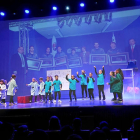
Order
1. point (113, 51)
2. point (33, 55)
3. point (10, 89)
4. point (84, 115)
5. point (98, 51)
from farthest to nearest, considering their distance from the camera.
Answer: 1. point (33, 55)
2. point (98, 51)
3. point (113, 51)
4. point (10, 89)
5. point (84, 115)

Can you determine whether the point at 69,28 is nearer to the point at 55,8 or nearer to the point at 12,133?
the point at 55,8

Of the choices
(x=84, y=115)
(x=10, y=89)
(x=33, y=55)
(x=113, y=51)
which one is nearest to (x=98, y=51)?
(x=113, y=51)

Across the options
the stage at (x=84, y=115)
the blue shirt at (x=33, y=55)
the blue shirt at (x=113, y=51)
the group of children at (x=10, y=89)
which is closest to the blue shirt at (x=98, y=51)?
the blue shirt at (x=113, y=51)

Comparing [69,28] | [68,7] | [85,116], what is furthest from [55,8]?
[85,116]

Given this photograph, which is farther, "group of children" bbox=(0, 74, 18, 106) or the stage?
"group of children" bbox=(0, 74, 18, 106)

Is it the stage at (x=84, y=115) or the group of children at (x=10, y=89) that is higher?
the group of children at (x=10, y=89)

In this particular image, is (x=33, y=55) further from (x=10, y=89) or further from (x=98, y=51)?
(x=98, y=51)

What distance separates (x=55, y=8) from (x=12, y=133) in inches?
300

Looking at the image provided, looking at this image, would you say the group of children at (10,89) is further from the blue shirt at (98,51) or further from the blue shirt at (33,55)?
the blue shirt at (98,51)

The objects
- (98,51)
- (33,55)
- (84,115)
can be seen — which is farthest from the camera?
(33,55)

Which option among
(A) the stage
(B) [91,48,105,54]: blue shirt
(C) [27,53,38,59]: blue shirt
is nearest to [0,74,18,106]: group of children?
(A) the stage

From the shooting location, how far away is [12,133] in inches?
99.0

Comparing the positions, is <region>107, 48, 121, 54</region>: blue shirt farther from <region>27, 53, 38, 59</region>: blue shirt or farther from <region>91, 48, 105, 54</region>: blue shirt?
<region>27, 53, 38, 59</region>: blue shirt

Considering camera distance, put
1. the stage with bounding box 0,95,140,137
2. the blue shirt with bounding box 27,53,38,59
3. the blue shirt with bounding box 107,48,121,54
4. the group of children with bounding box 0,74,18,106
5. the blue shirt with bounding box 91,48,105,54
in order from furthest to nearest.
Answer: the blue shirt with bounding box 27,53,38,59 → the blue shirt with bounding box 91,48,105,54 → the blue shirt with bounding box 107,48,121,54 → the group of children with bounding box 0,74,18,106 → the stage with bounding box 0,95,140,137
